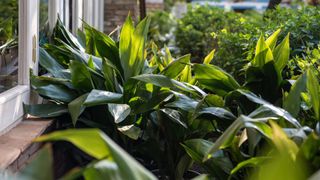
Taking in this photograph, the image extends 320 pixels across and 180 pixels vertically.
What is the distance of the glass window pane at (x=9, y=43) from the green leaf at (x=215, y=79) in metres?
1.14

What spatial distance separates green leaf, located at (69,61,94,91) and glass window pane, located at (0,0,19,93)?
39 centimetres

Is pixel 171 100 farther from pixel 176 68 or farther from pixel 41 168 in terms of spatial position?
pixel 41 168

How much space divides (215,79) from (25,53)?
48.0 inches

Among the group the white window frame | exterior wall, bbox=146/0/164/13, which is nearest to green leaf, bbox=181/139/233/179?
the white window frame

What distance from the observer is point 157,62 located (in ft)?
11.9

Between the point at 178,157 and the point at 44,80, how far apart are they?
982 millimetres

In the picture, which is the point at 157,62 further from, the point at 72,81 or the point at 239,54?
the point at 239,54

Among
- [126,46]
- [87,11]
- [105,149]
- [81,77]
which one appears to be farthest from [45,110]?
[87,11]

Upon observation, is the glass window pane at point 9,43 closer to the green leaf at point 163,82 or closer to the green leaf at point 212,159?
the green leaf at point 163,82

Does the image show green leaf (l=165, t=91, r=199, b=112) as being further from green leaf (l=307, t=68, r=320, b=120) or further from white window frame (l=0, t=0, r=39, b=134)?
white window frame (l=0, t=0, r=39, b=134)

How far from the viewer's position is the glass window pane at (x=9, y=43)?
10.2ft

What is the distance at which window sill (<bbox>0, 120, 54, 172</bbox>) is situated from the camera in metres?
2.39

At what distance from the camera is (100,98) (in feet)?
9.70

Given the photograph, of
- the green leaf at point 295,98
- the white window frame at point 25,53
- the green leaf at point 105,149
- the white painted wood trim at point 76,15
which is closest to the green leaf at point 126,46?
the white window frame at point 25,53
